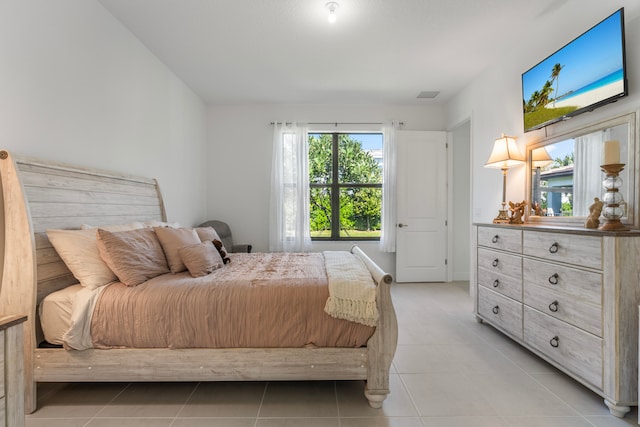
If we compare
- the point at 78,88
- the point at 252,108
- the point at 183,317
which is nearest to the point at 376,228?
the point at 252,108

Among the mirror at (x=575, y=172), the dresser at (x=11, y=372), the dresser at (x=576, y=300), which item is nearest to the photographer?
the dresser at (x=11, y=372)

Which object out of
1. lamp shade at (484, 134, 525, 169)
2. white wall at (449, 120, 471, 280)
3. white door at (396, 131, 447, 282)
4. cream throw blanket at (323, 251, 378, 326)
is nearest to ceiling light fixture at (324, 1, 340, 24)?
lamp shade at (484, 134, 525, 169)

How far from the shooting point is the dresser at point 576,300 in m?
1.65

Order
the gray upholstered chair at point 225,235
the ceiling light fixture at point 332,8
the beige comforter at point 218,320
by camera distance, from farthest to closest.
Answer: the gray upholstered chair at point 225,235, the ceiling light fixture at point 332,8, the beige comforter at point 218,320

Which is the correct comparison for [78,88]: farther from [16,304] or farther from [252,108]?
[252,108]

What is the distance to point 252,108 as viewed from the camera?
15.6 ft

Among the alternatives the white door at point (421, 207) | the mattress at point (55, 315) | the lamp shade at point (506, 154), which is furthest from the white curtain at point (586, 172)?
the mattress at point (55, 315)

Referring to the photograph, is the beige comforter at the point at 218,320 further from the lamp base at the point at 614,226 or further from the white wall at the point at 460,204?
the white wall at the point at 460,204

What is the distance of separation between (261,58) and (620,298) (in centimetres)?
350

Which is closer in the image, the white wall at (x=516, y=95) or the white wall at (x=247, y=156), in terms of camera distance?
the white wall at (x=516, y=95)

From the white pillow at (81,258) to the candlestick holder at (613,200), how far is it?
305 centimetres

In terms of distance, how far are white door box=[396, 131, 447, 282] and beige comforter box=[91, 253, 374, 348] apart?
3.16 meters

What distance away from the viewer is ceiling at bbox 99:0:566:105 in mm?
2504

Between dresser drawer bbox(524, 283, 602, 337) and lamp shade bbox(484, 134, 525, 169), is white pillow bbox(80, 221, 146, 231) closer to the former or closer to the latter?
dresser drawer bbox(524, 283, 602, 337)
